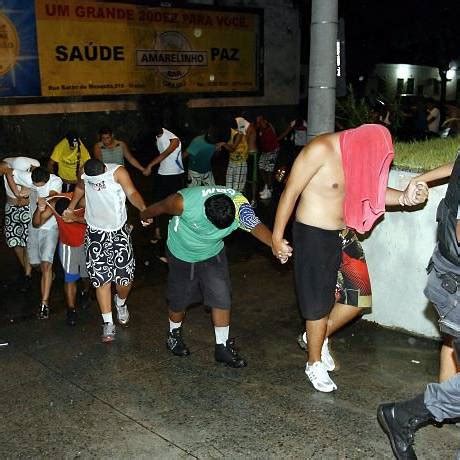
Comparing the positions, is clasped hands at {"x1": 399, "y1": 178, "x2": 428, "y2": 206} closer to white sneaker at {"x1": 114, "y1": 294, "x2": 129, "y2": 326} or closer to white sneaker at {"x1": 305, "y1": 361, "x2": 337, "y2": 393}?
white sneaker at {"x1": 305, "y1": 361, "x2": 337, "y2": 393}

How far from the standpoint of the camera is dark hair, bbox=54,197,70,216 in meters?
5.59

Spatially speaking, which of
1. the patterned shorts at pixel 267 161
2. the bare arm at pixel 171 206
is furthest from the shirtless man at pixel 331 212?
the patterned shorts at pixel 267 161

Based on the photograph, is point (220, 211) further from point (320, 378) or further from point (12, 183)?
point (12, 183)

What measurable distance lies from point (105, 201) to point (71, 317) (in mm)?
1188

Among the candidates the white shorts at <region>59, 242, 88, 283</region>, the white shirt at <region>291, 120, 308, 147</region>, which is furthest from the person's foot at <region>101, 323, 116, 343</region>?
the white shirt at <region>291, 120, 308, 147</region>

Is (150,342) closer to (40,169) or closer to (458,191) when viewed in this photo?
(40,169)

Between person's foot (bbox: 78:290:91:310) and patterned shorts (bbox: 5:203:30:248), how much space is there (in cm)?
94

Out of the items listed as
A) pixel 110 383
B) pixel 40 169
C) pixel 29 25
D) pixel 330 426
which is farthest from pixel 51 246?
pixel 29 25

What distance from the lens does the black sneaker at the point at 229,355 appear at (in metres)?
4.76

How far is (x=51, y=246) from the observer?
19.2ft

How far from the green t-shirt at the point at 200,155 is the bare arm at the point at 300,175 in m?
4.91

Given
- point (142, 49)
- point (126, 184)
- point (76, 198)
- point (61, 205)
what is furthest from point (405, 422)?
point (142, 49)

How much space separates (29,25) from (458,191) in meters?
14.5

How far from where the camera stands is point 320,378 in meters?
4.35
